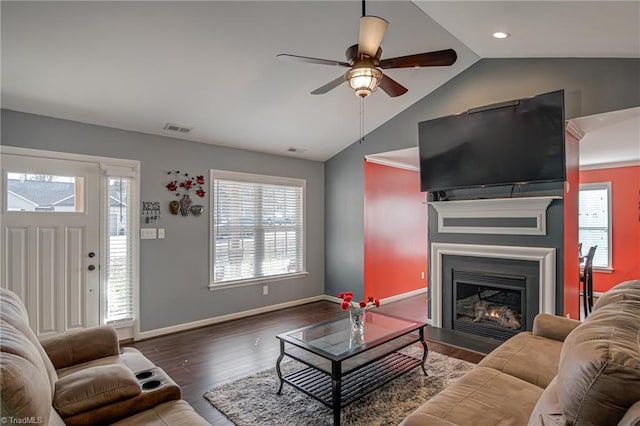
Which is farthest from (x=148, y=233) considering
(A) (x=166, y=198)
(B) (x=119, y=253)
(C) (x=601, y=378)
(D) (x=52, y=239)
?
(C) (x=601, y=378)

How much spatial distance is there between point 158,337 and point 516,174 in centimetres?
433

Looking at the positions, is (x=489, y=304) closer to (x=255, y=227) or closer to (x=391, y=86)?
(x=391, y=86)

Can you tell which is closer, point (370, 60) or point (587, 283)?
point (370, 60)

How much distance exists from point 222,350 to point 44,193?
7.87 feet

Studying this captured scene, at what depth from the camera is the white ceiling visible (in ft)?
8.39

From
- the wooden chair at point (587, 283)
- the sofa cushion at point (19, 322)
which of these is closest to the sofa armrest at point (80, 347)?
the sofa cushion at point (19, 322)

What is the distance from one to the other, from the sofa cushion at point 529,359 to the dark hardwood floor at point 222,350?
1116 millimetres

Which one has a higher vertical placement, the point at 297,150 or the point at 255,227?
the point at 297,150

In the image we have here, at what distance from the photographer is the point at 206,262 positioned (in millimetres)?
4691

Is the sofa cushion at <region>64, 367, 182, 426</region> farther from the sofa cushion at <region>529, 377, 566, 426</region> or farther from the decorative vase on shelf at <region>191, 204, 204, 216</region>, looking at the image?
the decorative vase on shelf at <region>191, 204, 204, 216</region>

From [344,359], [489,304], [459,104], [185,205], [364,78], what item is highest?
[459,104]

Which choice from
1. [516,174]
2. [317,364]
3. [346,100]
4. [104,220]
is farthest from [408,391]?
[104,220]

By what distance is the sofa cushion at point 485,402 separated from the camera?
160 cm

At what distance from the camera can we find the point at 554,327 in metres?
2.57
